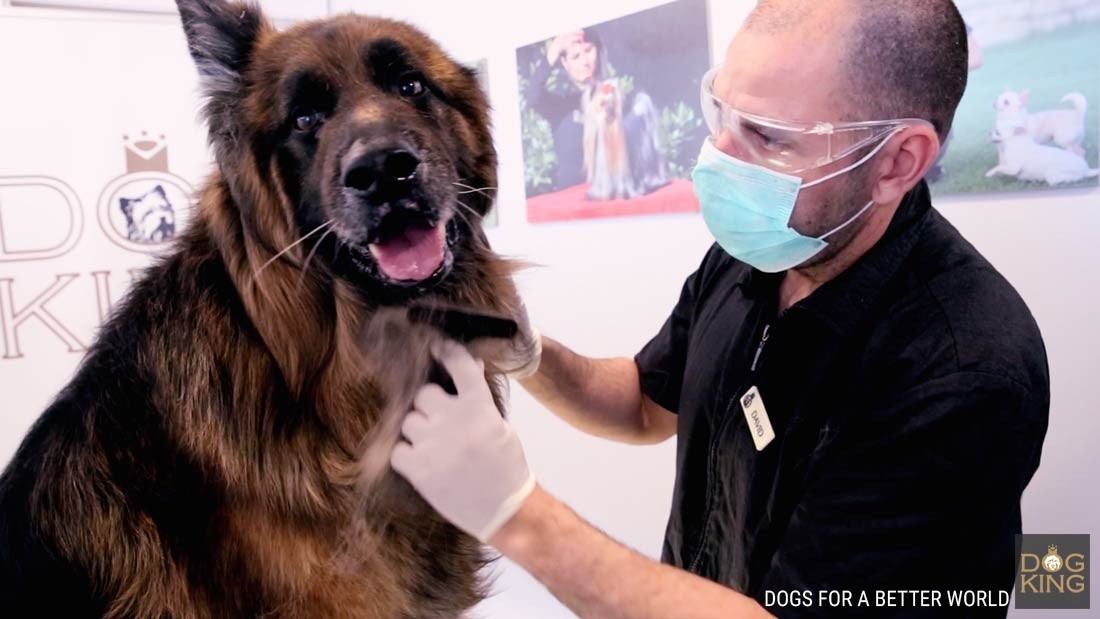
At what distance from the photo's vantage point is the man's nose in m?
1.14

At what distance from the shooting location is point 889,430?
122 centimetres

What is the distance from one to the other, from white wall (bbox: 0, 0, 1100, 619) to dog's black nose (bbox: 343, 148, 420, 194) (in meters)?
1.00

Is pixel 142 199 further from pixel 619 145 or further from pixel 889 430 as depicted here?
pixel 889 430

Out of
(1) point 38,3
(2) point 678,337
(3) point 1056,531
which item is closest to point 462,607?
(2) point 678,337

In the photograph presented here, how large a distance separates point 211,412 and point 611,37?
6.35 ft

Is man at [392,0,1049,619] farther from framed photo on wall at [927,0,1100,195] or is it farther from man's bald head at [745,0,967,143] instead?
framed photo on wall at [927,0,1100,195]

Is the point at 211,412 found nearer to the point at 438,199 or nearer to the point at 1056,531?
the point at 438,199

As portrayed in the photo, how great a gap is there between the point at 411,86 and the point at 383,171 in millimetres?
298

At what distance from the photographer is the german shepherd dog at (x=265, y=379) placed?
117cm

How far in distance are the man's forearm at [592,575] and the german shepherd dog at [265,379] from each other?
196mm

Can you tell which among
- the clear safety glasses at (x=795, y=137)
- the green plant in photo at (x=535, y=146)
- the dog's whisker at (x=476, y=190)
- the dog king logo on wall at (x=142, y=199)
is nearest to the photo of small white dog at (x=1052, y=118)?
the clear safety glasses at (x=795, y=137)

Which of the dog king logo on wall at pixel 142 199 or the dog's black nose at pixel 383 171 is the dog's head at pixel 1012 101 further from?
the dog king logo on wall at pixel 142 199

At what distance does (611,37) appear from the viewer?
101 inches

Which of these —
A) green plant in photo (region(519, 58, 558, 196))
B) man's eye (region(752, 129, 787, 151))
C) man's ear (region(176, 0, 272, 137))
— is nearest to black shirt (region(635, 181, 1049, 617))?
man's eye (region(752, 129, 787, 151))
